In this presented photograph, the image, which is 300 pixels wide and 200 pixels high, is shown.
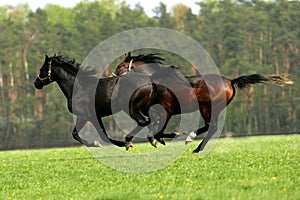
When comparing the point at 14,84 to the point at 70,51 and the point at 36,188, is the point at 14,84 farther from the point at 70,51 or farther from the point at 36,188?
the point at 36,188

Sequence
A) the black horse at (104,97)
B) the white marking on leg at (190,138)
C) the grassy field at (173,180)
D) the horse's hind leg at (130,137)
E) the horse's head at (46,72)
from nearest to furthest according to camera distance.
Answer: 1. the grassy field at (173,180)
2. the horse's hind leg at (130,137)
3. the black horse at (104,97)
4. the white marking on leg at (190,138)
5. the horse's head at (46,72)

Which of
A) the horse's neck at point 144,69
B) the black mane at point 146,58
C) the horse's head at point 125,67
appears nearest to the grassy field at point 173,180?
the horse's head at point 125,67

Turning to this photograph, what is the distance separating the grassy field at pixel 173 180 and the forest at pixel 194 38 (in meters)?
54.9

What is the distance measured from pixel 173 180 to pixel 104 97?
5955 millimetres

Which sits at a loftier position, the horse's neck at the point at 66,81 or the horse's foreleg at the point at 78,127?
the horse's neck at the point at 66,81

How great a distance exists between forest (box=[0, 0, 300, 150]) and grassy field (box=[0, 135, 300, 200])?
180 feet

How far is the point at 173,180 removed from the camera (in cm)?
1416

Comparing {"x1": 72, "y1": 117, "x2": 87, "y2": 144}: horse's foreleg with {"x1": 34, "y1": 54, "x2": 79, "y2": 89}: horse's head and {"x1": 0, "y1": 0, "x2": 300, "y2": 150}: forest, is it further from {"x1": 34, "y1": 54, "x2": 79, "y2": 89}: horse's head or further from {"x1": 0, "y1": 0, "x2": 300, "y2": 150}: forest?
{"x1": 0, "y1": 0, "x2": 300, "y2": 150}: forest

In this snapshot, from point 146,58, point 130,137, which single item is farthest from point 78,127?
point 146,58

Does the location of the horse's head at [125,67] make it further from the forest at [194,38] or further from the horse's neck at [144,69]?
the forest at [194,38]

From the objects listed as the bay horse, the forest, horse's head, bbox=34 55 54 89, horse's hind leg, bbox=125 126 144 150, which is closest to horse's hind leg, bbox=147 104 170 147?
the bay horse

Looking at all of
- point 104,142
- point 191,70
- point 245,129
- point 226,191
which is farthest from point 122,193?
point 191,70

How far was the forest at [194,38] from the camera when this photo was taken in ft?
248

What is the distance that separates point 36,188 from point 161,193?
3165mm
